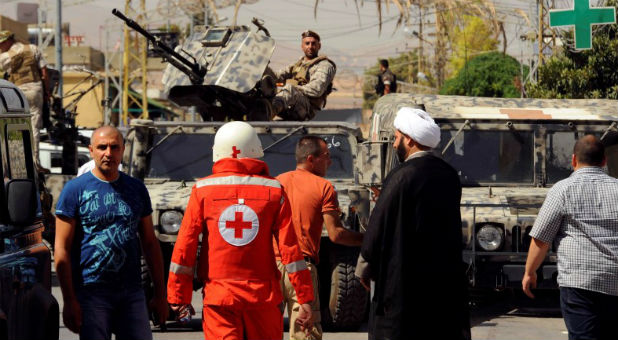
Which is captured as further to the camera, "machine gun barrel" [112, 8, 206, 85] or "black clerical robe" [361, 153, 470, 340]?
"machine gun barrel" [112, 8, 206, 85]

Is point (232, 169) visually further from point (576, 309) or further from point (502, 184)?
point (502, 184)

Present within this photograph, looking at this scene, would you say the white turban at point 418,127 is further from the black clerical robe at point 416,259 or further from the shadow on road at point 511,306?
the shadow on road at point 511,306

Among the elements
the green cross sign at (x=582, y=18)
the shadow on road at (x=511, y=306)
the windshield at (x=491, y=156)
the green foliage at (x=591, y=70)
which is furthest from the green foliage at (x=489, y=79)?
the windshield at (x=491, y=156)

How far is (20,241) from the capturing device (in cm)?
605

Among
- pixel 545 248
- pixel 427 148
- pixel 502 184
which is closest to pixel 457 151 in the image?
pixel 502 184

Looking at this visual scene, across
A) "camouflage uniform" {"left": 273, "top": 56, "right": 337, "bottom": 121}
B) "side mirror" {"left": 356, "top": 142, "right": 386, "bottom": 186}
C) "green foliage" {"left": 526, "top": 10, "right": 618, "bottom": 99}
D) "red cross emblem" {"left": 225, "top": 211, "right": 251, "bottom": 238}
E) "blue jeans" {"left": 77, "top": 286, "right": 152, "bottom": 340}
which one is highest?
"green foliage" {"left": 526, "top": 10, "right": 618, "bottom": 99}

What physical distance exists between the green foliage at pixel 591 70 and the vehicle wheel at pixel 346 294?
11426 mm

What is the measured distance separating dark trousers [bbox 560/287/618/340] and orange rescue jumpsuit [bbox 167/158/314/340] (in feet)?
5.49

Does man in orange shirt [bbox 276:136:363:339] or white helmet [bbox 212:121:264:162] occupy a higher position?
white helmet [bbox 212:121:264:162]

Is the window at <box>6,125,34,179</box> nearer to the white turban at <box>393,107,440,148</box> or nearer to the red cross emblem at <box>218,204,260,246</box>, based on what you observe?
the red cross emblem at <box>218,204,260,246</box>

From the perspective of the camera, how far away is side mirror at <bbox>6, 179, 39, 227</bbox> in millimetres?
5707

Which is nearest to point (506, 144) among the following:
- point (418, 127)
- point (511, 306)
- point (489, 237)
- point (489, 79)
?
point (489, 237)

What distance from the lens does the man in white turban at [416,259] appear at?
589cm

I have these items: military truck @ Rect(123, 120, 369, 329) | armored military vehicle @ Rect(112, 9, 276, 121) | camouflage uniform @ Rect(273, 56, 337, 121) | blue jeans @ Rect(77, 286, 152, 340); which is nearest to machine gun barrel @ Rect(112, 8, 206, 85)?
armored military vehicle @ Rect(112, 9, 276, 121)
